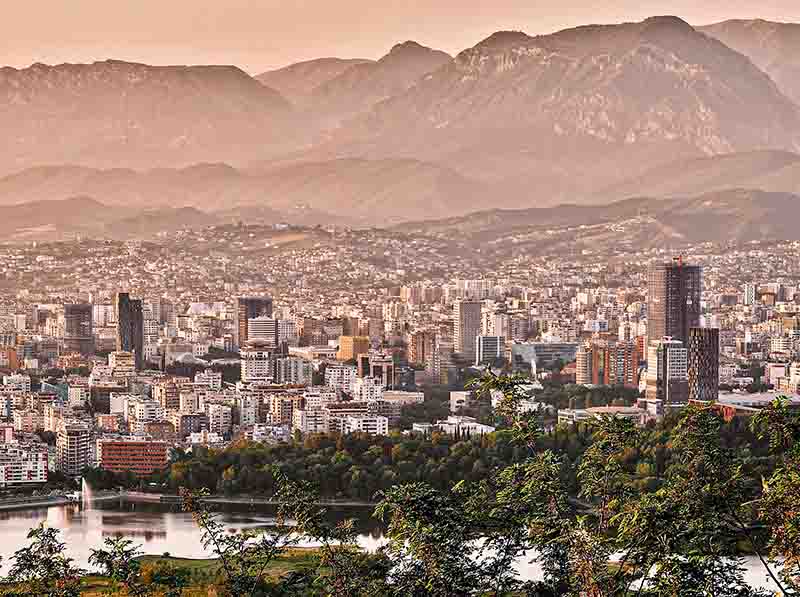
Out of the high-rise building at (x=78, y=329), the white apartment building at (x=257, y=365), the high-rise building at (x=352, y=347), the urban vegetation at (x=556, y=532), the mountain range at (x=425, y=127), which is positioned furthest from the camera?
the mountain range at (x=425, y=127)

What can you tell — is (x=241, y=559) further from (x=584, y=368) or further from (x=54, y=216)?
(x=54, y=216)

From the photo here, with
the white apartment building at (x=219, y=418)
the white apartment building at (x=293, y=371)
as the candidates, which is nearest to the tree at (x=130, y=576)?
the white apartment building at (x=219, y=418)

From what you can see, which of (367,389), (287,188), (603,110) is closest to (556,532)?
(367,389)

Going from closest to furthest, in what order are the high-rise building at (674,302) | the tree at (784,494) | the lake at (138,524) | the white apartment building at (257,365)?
the tree at (784,494) → the lake at (138,524) → the white apartment building at (257,365) → the high-rise building at (674,302)

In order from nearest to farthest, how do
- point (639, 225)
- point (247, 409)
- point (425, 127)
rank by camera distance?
point (247, 409), point (639, 225), point (425, 127)

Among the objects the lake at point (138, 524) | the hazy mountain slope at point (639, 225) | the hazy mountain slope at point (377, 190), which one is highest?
the hazy mountain slope at point (377, 190)

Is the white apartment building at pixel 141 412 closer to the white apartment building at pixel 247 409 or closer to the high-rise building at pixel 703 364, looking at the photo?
the white apartment building at pixel 247 409

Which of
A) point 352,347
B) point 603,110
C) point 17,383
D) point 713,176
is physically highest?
point 603,110
